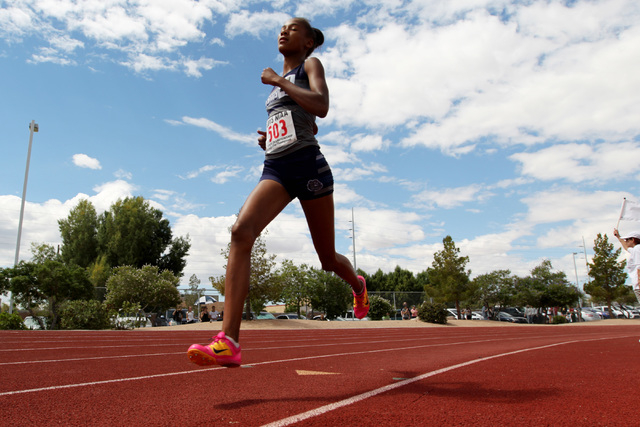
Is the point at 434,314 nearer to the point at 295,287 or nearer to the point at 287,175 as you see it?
the point at 295,287

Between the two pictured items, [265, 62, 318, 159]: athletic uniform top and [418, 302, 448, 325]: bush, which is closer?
[265, 62, 318, 159]: athletic uniform top

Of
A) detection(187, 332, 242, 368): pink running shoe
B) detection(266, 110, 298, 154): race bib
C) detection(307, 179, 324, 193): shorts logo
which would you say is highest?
detection(266, 110, 298, 154): race bib

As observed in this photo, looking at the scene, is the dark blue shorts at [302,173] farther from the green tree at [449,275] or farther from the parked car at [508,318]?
the parked car at [508,318]

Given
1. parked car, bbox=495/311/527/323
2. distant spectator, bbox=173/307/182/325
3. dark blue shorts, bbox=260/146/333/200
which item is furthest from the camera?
parked car, bbox=495/311/527/323

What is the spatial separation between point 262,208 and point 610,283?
125ft

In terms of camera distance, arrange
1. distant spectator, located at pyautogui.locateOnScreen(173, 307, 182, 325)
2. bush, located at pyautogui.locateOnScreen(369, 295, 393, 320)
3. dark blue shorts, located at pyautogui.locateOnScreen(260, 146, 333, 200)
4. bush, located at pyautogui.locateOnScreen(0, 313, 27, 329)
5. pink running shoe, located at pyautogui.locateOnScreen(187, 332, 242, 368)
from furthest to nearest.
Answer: bush, located at pyautogui.locateOnScreen(369, 295, 393, 320) → distant spectator, located at pyautogui.locateOnScreen(173, 307, 182, 325) → bush, located at pyautogui.locateOnScreen(0, 313, 27, 329) → dark blue shorts, located at pyautogui.locateOnScreen(260, 146, 333, 200) → pink running shoe, located at pyautogui.locateOnScreen(187, 332, 242, 368)

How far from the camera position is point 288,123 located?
3.08m

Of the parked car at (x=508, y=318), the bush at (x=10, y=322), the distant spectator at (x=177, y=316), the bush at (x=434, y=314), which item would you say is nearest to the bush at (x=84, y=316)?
the bush at (x=10, y=322)

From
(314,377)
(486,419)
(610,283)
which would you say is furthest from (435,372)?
(610,283)

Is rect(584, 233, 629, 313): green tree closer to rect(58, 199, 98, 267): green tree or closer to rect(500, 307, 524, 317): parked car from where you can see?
rect(500, 307, 524, 317): parked car

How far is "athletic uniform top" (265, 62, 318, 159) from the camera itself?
3051 millimetres

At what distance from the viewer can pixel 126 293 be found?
24.3 metres

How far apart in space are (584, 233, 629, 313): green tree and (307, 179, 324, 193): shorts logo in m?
36.9

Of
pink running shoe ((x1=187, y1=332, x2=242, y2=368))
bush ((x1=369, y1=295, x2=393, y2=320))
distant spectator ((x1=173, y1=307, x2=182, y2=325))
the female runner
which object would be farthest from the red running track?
bush ((x1=369, y1=295, x2=393, y2=320))
